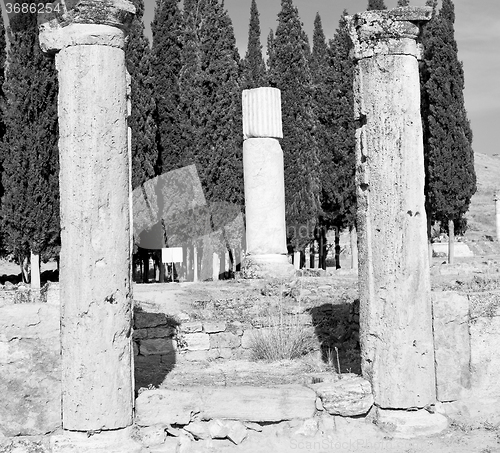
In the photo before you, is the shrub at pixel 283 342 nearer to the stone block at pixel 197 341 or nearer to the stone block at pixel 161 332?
the stone block at pixel 197 341

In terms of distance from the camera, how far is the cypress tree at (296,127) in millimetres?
24250

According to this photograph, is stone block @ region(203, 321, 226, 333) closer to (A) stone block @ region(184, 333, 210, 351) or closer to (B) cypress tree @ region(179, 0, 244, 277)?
(A) stone block @ region(184, 333, 210, 351)

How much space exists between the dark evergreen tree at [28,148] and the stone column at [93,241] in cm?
1462

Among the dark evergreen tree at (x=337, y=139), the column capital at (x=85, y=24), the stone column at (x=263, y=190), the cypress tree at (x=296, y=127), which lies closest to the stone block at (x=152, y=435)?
the column capital at (x=85, y=24)

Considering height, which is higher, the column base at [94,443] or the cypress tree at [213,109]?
the cypress tree at [213,109]

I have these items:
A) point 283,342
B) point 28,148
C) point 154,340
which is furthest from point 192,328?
point 28,148

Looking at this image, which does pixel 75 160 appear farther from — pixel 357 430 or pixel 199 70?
pixel 199 70

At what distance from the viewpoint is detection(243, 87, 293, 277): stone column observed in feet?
45.8

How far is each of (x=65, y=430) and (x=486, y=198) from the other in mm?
50671

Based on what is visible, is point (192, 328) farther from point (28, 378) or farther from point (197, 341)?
point (28, 378)

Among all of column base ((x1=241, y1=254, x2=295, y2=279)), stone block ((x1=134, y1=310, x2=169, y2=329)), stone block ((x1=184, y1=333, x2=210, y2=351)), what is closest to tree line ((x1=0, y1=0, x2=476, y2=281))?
column base ((x1=241, y1=254, x2=295, y2=279))

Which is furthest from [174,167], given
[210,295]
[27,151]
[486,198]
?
[486,198]

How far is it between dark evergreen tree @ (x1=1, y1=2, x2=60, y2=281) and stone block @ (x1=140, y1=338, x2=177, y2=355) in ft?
37.1

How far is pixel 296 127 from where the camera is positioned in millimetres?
25047
